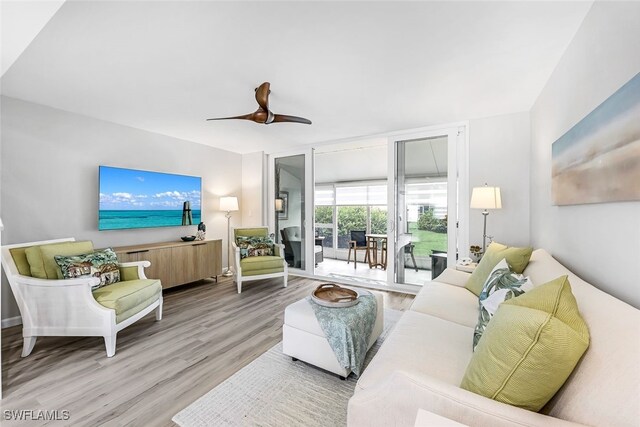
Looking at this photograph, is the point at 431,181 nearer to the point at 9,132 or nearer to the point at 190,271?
the point at 190,271

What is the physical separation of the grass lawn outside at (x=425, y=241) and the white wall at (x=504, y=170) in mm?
388

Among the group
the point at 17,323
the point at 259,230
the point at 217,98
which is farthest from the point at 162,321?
the point at 217,98

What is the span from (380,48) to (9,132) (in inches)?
149

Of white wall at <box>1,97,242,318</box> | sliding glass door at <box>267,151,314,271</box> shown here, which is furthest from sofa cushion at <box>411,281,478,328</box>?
white wall at <box>1,97,242,318</box>

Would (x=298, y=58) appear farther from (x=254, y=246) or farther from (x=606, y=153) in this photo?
(x=254, y=246)

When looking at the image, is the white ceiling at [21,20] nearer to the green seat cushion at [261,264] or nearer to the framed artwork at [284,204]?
the green seat cushion at [261,264]

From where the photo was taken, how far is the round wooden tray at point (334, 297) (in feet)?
6.66

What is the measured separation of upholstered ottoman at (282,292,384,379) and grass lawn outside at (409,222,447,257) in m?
2.12

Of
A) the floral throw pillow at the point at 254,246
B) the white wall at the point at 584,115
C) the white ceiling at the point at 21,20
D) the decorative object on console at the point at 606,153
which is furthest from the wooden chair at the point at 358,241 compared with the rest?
the white ceiling at the point at 21,20

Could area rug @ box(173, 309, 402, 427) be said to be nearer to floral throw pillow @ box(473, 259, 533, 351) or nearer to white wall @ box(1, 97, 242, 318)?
floral throw pillow @ box(473, 259, 533, 351)

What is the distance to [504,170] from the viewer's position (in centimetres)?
325

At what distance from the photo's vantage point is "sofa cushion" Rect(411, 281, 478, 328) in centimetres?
185

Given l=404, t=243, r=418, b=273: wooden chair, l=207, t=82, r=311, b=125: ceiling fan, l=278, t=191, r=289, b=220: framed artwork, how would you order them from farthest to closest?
l=278, t=191, r=289, b=220: framed artwork → l=404, t=243, r=418, b=273: wooden chair → l=207, t=82, r=311, b=125: ceiling fan

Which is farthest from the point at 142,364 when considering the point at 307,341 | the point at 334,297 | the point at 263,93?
the point at 263,93
